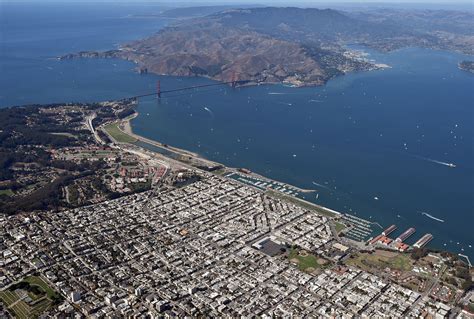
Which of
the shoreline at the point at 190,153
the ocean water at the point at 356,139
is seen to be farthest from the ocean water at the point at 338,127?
the shoreline at the point at 190,153

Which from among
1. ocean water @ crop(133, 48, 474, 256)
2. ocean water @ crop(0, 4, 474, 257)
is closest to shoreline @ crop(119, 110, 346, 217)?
ocean water @ crop(133, 48, 474, 256)

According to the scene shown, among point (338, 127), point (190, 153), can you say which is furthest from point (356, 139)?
point (190, 153)

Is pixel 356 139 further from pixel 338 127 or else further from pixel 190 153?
pixel 190 153

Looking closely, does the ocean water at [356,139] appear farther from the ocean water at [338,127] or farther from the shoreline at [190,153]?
the shoreline at [190,153]

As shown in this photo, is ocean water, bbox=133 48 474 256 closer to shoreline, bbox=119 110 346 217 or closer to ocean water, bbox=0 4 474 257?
ocean water, bbox=0 4 474 257

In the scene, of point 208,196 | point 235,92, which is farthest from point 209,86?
point 208,196

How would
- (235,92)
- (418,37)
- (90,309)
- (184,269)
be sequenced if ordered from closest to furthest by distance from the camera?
(90,309), (184,269), (235,92), (418,37)

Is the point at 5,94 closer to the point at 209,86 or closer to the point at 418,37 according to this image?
the point at 209,86

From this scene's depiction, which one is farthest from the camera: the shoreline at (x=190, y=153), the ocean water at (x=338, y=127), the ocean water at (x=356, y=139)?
the ocean water at (x=338, y=127)
